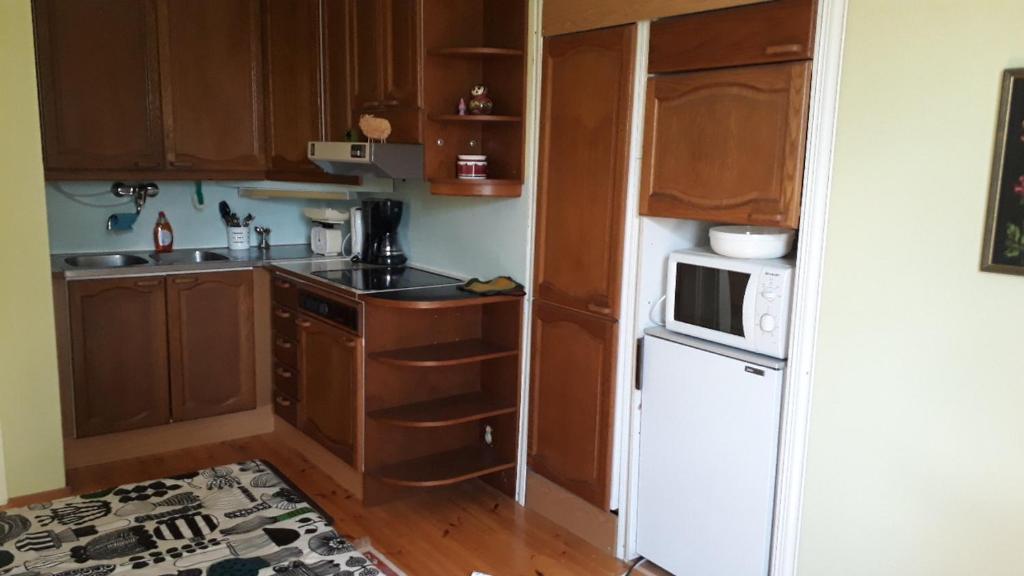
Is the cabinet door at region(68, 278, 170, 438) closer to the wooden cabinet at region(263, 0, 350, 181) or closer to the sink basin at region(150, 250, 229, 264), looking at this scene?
the sink basin at region(150, 250, 229, 264)

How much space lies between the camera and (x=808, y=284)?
2.11 metres

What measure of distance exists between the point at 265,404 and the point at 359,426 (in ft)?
3.44

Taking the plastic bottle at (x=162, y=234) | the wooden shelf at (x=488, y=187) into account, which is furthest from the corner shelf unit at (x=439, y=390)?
the plastic bottle at (x=162, y=234)

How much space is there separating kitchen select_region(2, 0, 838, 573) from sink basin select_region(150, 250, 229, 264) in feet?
0.08

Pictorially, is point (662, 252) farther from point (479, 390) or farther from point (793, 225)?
point (479, 390)

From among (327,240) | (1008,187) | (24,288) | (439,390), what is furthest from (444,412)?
(1008,187)

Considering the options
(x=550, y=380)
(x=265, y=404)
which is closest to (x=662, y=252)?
(x=550, y=380)

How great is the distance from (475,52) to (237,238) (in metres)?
1.88

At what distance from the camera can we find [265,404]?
392cm

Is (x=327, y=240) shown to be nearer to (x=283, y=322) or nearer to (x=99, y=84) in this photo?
(x=283, y=322)

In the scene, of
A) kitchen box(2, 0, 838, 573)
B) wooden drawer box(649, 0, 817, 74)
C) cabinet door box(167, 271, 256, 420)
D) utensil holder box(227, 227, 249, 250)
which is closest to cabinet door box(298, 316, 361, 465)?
kitchen box(2, 0, 838, 573)

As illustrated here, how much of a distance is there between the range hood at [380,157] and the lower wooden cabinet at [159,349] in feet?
2.89

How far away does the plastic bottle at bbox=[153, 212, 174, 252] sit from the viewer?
Answer: 157 inches

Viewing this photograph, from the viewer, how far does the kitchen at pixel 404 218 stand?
2486 mm
